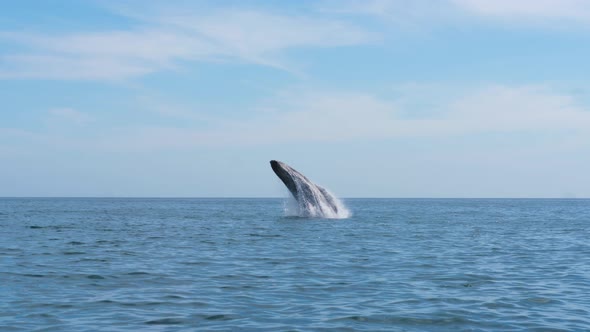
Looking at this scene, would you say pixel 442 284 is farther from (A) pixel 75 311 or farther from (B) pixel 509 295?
(A) pixel 75 311

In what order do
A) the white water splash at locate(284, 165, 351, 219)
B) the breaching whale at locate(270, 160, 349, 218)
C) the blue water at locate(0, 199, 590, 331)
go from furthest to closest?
the white water splash at locate(284, 165, 351, 219)
the breaching whale at locate(270, 160, 349, 218)
the blue water at locate(0, 199, 590, 331)

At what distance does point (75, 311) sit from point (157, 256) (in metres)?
10.1

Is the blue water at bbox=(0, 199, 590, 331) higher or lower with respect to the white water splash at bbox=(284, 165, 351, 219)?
lower

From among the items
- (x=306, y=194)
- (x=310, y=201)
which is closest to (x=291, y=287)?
(x=306, y=194)

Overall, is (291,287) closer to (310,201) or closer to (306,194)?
(306,194)

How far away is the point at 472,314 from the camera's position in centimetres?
1312

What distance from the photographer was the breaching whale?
4278 centimetres

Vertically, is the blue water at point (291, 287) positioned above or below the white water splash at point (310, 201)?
below

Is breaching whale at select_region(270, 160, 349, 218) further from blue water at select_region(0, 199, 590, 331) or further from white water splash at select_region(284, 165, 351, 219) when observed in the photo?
blue water at select_region(0, 199, 590, 331)

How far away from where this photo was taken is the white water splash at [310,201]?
43.8 meters

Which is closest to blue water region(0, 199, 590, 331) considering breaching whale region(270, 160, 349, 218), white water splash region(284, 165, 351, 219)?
breaching whale region(270, 160, 349, 218)

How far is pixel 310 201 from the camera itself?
4569cm

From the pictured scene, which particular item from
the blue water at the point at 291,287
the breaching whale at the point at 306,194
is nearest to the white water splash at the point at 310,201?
the breaching whale at the point at 306,194

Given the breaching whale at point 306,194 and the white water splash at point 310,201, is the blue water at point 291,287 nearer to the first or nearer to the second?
the breaching whale at point 306,194
